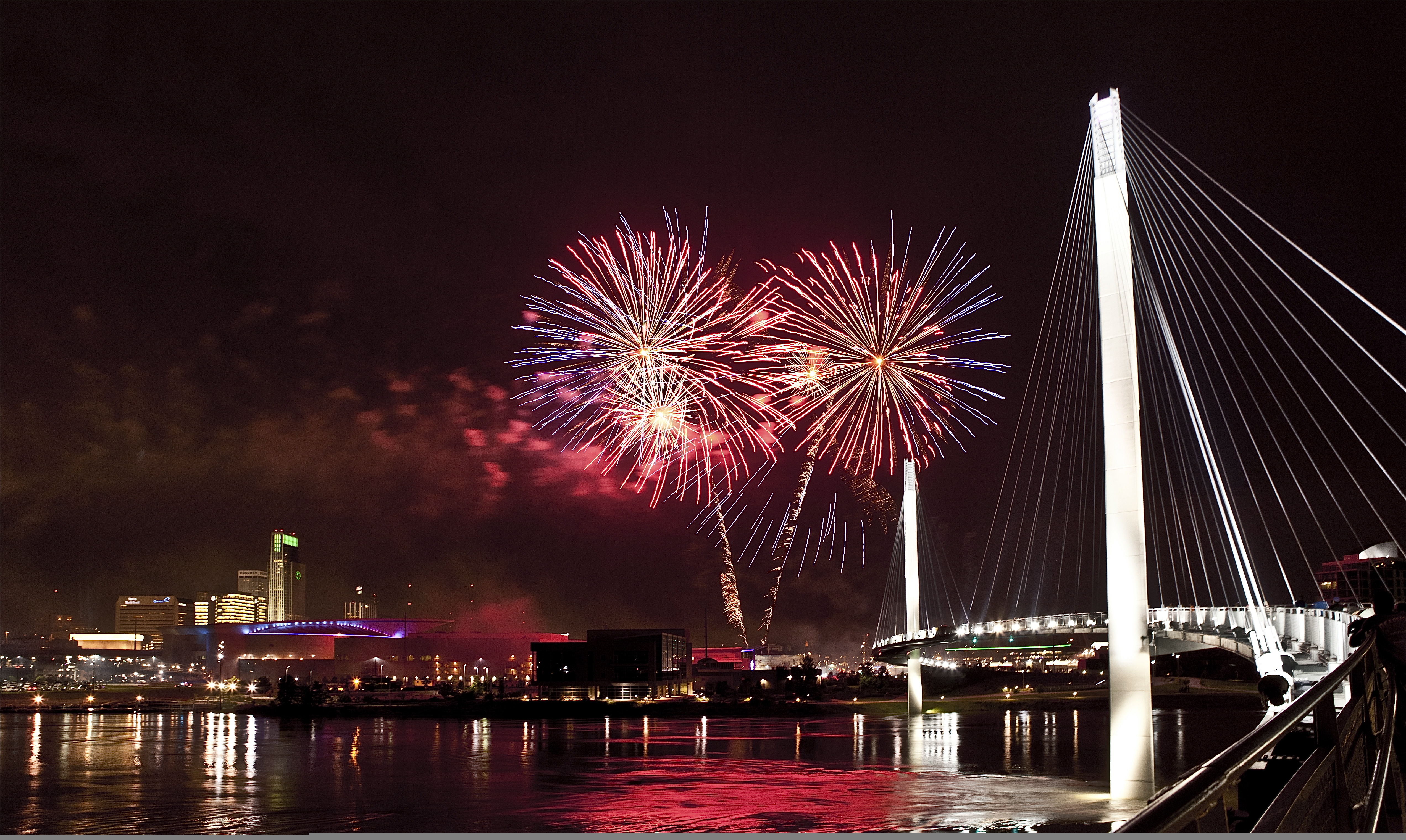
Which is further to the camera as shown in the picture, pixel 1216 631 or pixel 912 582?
pixel 912 582

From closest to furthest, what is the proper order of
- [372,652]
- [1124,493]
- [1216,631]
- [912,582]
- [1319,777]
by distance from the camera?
[1319,777]
[1124,493]
[1216,631]
[912,582]
[372,652]

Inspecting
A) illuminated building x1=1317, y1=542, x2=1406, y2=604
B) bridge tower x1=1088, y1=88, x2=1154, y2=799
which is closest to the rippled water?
bridge tower x1=1088, y1=88, x2=1154, y2=799

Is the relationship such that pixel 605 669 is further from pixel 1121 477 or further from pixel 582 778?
pixel 1121 477

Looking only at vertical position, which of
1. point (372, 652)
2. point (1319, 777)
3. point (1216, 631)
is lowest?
point (372, 652)

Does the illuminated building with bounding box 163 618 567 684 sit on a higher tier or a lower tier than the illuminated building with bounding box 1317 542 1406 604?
lower

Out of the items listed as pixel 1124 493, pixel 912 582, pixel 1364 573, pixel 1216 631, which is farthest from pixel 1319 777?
pixel 1364 573

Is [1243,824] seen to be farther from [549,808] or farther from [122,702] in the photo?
[122,702]

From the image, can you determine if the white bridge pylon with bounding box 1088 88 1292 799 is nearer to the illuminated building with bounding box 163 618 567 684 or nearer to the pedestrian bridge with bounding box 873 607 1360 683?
the pedestrian bridge with bounding box 873 607 1360 683
